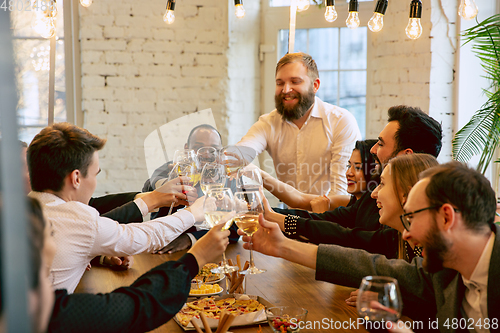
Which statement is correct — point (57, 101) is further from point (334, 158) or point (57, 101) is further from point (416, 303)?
point (416, 303)

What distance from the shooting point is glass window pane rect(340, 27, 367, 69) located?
3854 millimetres

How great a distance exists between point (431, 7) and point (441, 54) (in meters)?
0.35

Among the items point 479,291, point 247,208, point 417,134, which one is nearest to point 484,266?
point 479,291

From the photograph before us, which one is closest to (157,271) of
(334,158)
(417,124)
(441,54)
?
(417,124)

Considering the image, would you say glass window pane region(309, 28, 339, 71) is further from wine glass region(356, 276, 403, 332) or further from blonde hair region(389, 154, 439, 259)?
wine glass region(356, 276, 403, 332)

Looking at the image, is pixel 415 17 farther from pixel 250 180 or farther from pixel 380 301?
pixel 380 301

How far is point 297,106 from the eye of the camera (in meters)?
3.07

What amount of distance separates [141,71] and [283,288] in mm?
2694

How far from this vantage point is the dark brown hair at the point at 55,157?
1336mm

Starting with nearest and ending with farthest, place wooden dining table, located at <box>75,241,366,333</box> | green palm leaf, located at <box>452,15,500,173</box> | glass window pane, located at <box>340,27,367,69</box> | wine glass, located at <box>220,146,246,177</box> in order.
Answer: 1. wooden dining table, located at <box>75,241,366,333</box>
2. wine glass, located at <box>220,146,246,177</box>
3. green palm leaf, located at <box>452,15,500,173</box>
4. glass window pane, located at <box>340,27,367,69</box>

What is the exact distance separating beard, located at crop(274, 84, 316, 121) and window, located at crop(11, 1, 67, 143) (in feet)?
6.29

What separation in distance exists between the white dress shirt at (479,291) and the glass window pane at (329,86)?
2958 millimetres

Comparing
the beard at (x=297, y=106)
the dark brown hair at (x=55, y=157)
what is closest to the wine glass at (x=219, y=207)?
the dark brown hair at (x=55, y=157)

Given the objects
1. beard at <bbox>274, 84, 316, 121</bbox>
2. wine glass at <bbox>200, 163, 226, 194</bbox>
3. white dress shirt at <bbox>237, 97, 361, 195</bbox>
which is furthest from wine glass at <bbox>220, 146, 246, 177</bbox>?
beard at <bbox>274, 84, 316, 121</bbox>
